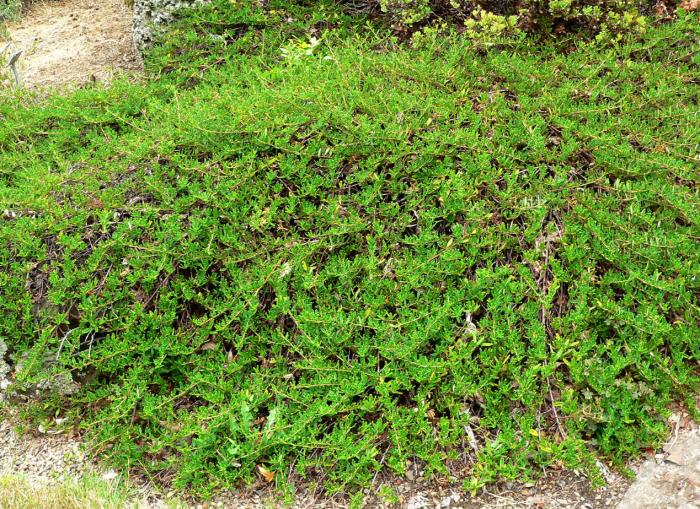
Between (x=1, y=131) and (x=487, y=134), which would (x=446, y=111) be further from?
(x=1, y=131)

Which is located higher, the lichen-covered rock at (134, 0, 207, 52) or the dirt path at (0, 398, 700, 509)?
the lichen-covered rock at (134, 0, 207, 52)

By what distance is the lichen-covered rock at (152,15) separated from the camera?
223 inches

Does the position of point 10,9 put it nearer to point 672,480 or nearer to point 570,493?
point 570,493

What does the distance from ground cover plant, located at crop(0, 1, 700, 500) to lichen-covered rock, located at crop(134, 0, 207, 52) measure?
2.01m

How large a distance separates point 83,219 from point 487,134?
8.29 ft

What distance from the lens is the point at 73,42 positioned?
7.39m

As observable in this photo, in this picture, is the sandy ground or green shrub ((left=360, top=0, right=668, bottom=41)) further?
green shrub ((left=360, top=0, right=668, bottom=41))

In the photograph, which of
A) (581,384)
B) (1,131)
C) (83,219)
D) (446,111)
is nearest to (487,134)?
(446,111)

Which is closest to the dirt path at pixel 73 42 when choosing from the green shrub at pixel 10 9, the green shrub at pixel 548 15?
the green shrub at pixel 10 9

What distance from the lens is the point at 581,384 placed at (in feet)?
9.71

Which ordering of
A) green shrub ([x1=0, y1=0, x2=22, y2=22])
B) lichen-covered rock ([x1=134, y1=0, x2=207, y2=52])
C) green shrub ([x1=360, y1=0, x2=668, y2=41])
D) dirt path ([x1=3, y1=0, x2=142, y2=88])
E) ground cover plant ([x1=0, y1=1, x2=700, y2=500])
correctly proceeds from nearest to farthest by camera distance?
ground cover plant ([x1=0, y1=1, x2=700, y2=500]), green shrub ([x1=360, y1=0, x2=668, y2=41]), lichen-covered rock ([x1=134, y1=0, x2=207, y2=52]), dirt path ([x1=3, y1=0, x2=142, y2=88]), green shrub ([x1=0, y1=0, x2=22, y2=22])

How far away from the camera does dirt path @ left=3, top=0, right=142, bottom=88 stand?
650cm

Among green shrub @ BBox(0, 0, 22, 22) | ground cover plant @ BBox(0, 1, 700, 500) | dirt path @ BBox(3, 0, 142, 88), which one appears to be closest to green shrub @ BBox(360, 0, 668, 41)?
ground cover plant @ BBox(0, 1, 700, 500)

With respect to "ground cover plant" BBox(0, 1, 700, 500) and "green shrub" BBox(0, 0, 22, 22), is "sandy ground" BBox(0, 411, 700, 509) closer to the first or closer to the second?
"ground cover plant" BBox(0, 1, 700, 500)
